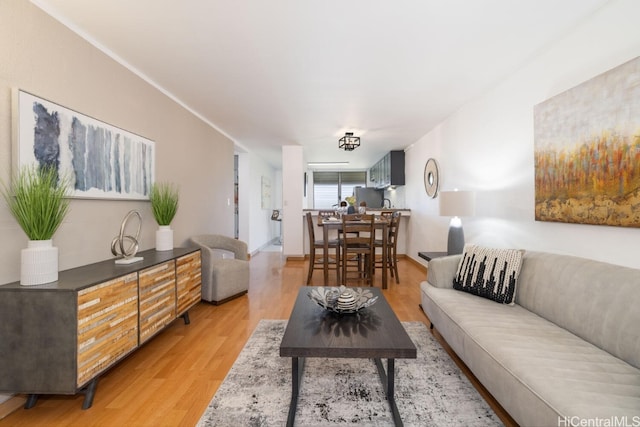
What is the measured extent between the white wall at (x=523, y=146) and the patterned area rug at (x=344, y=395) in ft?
4.02

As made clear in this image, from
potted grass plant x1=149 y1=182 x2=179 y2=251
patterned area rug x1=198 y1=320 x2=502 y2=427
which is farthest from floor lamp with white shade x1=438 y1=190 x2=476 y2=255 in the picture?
potted grass plant x1=149 y1=182 x2=179 y2=251

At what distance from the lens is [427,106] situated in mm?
3355

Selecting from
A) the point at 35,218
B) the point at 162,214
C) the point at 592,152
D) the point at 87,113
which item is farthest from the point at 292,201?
the point at 592,152

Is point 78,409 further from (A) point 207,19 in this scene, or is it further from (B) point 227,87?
(B) point 227,87

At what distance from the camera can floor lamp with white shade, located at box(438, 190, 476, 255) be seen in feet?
9.22

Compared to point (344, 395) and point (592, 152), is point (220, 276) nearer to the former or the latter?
point (344, 395)

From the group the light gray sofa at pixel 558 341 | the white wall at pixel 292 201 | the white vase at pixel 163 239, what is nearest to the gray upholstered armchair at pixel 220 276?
the white vase at pixel 163 239

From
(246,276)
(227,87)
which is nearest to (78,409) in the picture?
(246,276)

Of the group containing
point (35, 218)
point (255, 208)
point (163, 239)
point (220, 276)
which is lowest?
point (220, 276)

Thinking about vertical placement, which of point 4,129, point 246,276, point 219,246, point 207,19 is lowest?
point 246,276

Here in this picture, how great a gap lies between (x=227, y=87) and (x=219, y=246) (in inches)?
75.5

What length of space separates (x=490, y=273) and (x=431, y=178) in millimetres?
2635

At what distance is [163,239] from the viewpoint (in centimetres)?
258

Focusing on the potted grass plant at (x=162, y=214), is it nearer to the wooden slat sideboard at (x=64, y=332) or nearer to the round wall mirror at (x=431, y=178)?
the wooden slat sideboard at (x=64, y=332)
